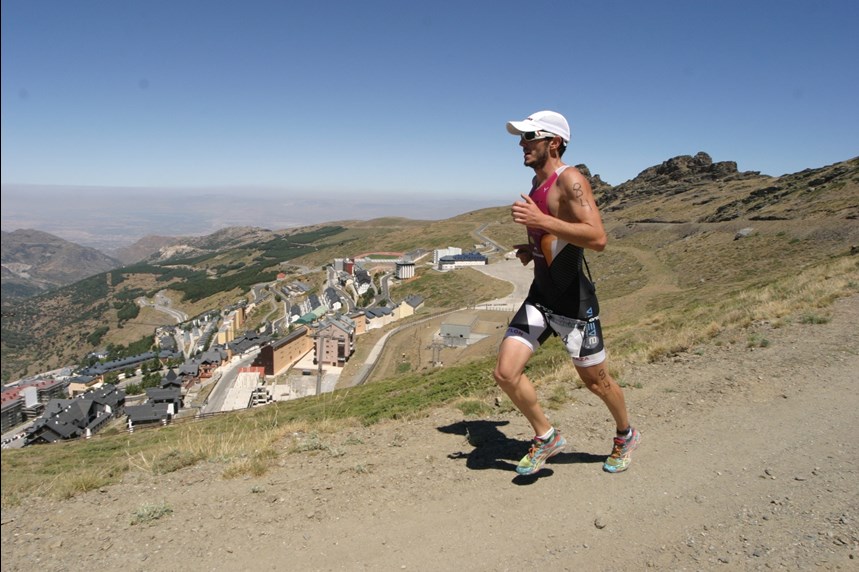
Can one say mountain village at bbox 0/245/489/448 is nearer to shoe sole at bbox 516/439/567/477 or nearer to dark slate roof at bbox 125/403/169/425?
dark slate roof at bbox 125/403/169/425

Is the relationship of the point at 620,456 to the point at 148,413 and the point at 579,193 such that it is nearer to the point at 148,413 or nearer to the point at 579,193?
the point at 579,193

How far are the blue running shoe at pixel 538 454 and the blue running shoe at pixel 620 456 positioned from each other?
473 millimetres

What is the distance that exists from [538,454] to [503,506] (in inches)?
26.2

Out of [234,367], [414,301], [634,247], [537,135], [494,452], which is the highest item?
[537,135]

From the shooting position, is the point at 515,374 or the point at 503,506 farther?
the point at 515,374

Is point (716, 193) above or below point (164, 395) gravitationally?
above

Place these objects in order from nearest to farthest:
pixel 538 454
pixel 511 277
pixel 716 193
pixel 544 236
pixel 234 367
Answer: pixel 544 236 < pixel 538 454 < pixel 234 367 < pixel 511 277 < pixel 716 193

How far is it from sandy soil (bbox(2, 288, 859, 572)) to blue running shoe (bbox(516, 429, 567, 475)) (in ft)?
0.38

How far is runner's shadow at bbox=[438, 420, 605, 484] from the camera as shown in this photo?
468 cm

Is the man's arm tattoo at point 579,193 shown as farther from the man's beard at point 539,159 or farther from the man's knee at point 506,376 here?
the man's knee at point 506,376

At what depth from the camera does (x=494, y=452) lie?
5.05 meters

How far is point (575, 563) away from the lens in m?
3.28

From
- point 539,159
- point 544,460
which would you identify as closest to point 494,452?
point 544,460

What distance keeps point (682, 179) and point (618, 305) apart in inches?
3714
